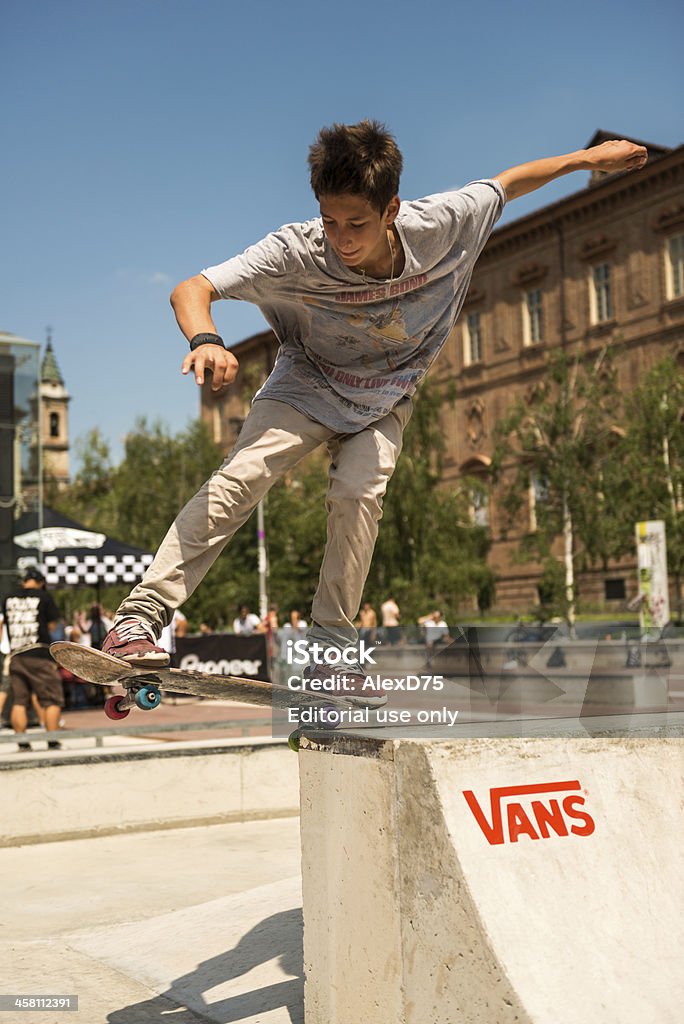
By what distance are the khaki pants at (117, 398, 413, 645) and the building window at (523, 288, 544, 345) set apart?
3965 cm

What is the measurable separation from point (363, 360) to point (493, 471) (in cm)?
2721

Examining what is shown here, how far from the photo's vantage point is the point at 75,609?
137ft

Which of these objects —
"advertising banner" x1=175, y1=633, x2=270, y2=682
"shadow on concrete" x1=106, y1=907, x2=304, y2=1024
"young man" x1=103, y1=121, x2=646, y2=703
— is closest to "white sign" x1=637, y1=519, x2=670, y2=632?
"advertising banner" x1=175, y1=633, x2=270, y2=682

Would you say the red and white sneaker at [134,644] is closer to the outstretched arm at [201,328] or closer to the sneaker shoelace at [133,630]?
the sneaker shoelace at [133,630]

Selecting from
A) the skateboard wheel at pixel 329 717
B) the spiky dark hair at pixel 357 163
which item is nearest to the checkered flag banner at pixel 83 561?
the skateboard wheel at pixel 329 717

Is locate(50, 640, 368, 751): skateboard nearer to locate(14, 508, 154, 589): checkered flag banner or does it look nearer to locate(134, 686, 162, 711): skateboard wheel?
locate(134, 686, 162, 711): skateboard wheel

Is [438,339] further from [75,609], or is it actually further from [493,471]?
[75,609]

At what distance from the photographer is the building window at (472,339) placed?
45.4 metres

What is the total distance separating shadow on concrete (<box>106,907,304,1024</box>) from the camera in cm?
349

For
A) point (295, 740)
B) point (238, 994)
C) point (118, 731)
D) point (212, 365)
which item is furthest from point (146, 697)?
point (118, 731)

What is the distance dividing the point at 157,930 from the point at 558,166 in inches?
138

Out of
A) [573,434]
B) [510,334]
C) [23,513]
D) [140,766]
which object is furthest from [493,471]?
[140,766]

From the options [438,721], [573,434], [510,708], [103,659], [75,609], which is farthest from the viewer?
[75,609]

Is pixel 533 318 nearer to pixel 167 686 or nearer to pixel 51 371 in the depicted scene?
pixel 167 686
